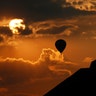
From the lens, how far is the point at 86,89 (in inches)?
3438


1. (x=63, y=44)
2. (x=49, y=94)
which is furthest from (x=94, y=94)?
(x=63, y=44)

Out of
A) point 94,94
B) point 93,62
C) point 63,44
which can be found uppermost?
point 63,44

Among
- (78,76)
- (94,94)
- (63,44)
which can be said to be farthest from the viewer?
(63,44)

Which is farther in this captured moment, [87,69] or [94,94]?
[87,69]

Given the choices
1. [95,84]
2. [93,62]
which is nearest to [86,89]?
[95,84]

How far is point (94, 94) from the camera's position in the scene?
8562cm

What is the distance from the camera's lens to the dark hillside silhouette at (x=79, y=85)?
87250 mm

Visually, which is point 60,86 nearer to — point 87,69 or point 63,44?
point 87,69

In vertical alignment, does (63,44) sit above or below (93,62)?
above

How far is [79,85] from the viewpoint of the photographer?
291 ft

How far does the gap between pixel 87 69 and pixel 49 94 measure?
5928mm

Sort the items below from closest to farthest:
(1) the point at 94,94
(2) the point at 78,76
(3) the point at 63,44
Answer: (1) the point at 94,94 → (2) the point at 78,76 → (3) the point at 63,44

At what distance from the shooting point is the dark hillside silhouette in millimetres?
87250

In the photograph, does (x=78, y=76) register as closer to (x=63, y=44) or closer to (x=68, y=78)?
(x=68, y=78)
